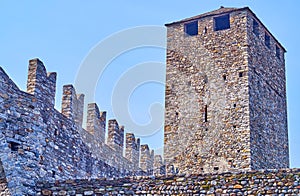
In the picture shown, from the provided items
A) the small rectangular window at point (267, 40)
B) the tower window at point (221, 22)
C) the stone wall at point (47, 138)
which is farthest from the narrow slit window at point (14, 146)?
the small rectangular window at point (267, 40)

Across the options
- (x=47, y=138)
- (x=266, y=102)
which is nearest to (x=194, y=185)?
(x=47, y=138)

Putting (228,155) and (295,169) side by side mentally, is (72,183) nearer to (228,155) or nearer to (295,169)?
(295,169)

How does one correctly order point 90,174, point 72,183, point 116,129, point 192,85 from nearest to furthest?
point 72,183, point 90,174, point 116,129, point 192,85

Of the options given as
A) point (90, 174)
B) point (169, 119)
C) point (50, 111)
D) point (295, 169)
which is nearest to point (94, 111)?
point (90, 174)

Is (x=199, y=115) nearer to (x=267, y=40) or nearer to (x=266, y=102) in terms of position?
(x=266, y=102)

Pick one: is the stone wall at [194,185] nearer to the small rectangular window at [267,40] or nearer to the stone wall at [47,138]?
the stone wall at [47,138]

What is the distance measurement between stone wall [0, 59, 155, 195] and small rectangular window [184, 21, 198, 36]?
4.75 metres

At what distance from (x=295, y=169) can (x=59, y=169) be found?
6267 mm

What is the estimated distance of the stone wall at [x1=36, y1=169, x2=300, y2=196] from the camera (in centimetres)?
1162

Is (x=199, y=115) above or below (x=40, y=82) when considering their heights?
above

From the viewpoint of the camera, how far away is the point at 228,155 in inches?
827

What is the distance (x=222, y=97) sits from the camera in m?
21.9

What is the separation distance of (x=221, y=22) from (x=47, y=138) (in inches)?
387

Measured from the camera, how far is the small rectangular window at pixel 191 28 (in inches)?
920
